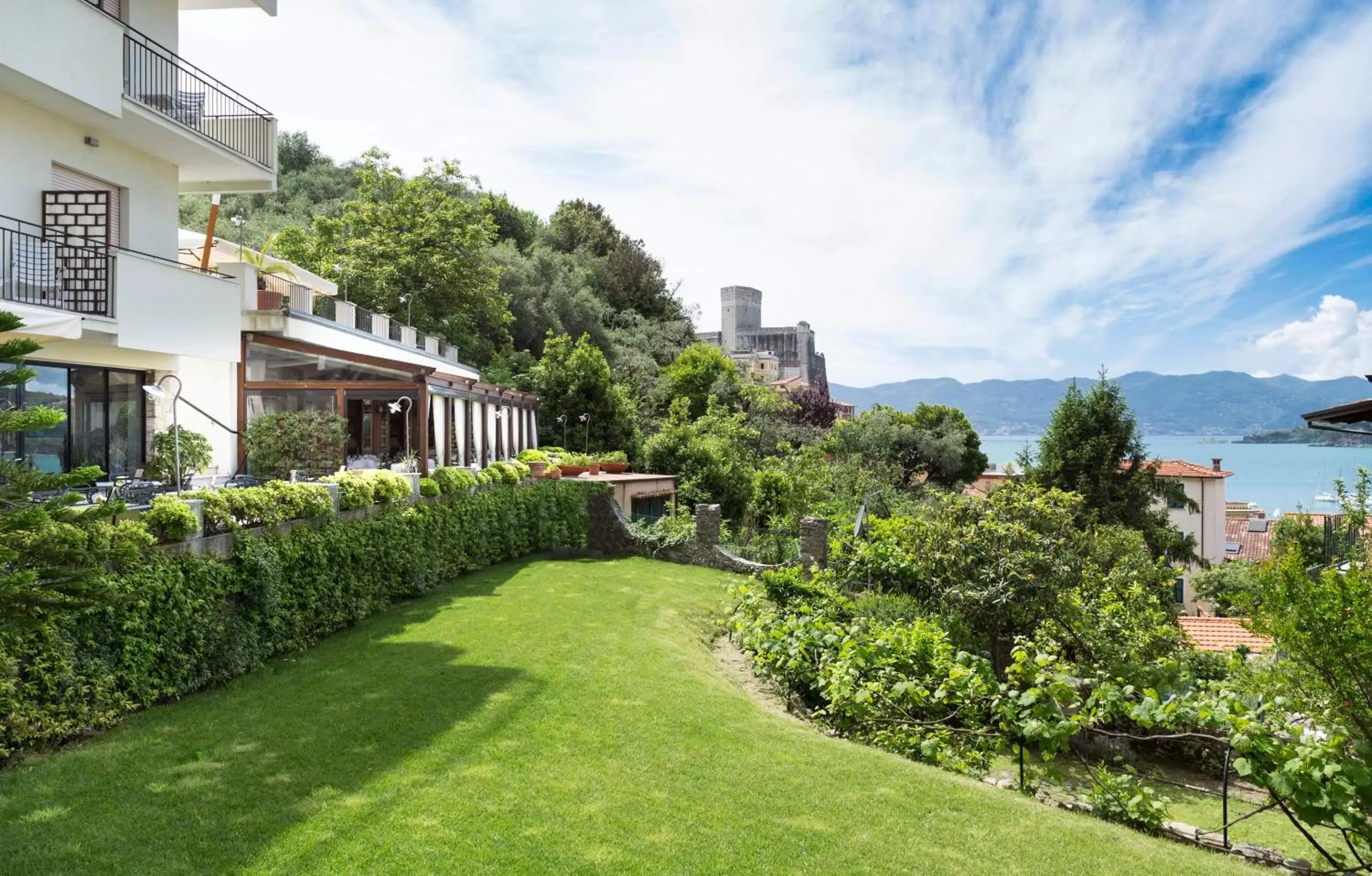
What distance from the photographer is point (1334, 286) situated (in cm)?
4672

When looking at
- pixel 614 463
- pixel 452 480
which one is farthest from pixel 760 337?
pixel 452 480

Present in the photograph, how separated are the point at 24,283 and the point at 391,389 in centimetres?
785

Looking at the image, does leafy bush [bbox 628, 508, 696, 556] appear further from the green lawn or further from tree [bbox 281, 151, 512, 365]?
tree [bbox 281, 151, 512, 365]

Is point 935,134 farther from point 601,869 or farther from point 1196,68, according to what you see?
point 601,869

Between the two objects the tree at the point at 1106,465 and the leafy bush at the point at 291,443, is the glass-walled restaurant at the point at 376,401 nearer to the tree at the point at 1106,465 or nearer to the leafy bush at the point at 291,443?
→ the leafy bush at the point at 291,443

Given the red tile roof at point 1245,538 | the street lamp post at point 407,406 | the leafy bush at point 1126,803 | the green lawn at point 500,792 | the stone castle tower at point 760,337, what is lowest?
the red tile roof at point 1245,538

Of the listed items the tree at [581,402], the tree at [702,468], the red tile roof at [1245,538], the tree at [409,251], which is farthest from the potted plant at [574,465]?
the red tile roof at [1245,538]

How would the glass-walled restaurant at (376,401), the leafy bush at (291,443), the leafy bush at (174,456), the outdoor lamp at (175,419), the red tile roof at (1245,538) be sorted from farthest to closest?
the red tile roof at (1245,538)
the glass-walled restaurant at (376,401)
the leafy bush at (291,443)
the leafy bush at (174,456)
the outdoor lamp at (175,419)

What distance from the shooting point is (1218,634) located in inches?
880

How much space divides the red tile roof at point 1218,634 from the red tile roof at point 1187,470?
2437cm

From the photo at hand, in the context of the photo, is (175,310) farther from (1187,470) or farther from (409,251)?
(1187,470)

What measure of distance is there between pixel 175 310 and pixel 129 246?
1.55 m

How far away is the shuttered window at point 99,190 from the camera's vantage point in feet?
39.3

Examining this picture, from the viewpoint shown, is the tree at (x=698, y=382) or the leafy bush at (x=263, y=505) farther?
the tree at (x=698, y=382)
